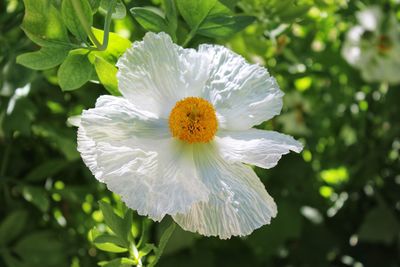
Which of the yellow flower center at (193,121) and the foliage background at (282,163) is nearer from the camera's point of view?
the yellow flower center at (193,121)

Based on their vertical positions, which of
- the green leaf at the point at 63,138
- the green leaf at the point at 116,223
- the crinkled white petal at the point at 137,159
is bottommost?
the green leaf at the point at 63,138

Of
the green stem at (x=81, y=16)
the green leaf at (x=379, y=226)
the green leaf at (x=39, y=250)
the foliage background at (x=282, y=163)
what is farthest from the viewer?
the green leaf at (x=379, y=226)

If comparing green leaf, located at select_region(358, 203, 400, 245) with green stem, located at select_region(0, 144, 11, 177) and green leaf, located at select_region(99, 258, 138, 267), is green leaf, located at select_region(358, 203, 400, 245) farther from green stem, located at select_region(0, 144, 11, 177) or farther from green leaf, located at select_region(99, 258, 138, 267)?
green leaf, located at select_region(99, 258, 138, 267)

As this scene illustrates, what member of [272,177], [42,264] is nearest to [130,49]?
[42,264]

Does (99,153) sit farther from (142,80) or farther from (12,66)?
(12,66)

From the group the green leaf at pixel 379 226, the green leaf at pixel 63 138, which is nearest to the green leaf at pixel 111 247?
the green leaf at pixel 63 138

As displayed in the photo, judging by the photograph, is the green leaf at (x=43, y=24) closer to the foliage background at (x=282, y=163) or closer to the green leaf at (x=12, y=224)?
the foliage background at (x=282, y=163)

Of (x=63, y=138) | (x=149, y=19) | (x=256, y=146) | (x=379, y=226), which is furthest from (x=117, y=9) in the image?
(x=379, y=226)

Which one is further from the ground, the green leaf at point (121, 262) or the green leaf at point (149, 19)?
the green leaf at point (149, 19)

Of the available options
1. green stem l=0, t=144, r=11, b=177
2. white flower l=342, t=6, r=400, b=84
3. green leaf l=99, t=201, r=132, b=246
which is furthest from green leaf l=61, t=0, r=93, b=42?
white flower l=342, t=6, r=400, b=84
